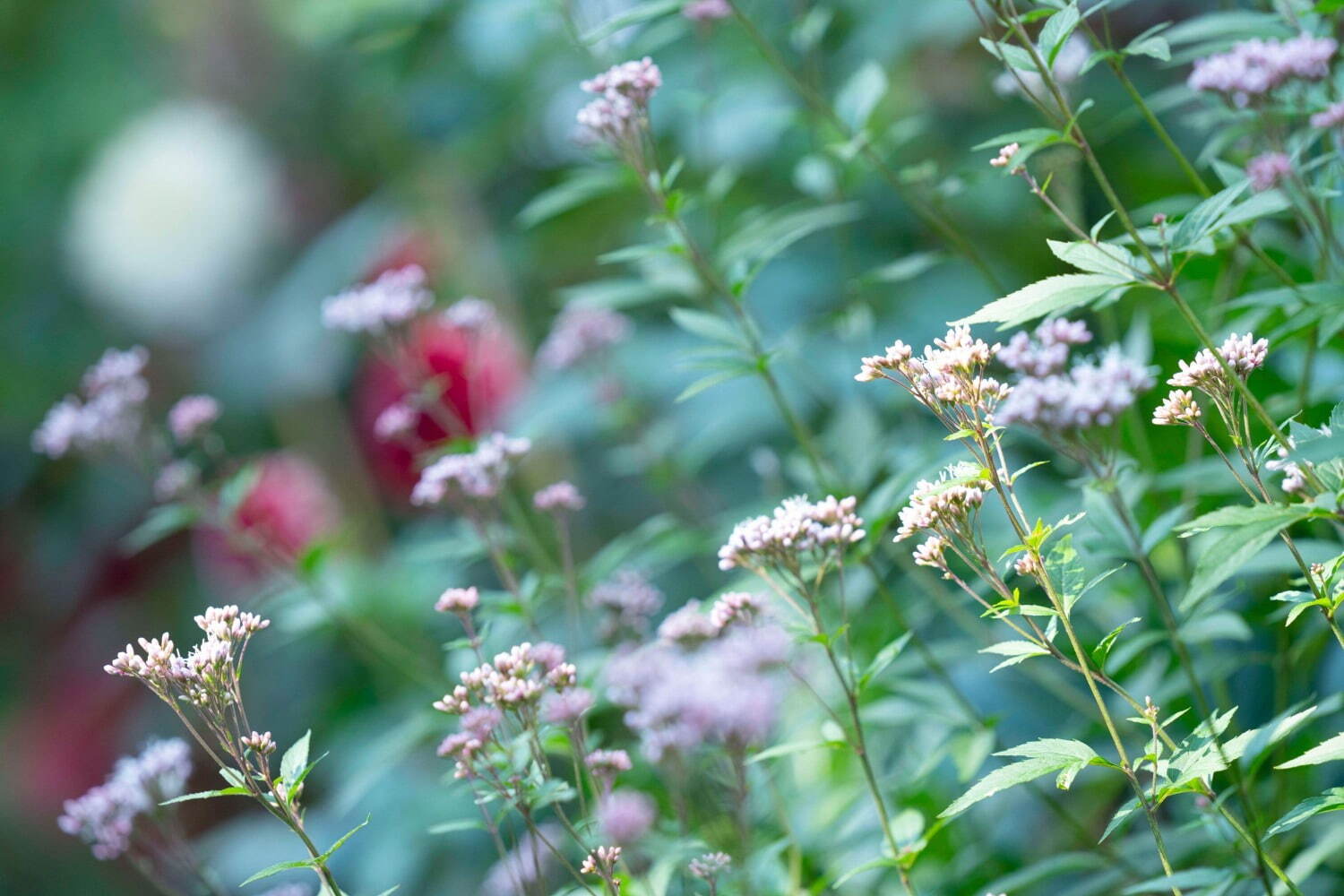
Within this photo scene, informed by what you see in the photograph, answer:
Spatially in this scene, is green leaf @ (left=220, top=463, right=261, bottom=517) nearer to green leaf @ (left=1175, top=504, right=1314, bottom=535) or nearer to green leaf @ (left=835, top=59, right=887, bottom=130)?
green leaf @ (left=835, top=59, right=887, bottom=130)

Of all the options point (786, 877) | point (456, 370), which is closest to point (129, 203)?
point (456, 370)

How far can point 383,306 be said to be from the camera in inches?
29.4

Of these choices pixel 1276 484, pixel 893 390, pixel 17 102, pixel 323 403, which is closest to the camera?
pixel 1276 484

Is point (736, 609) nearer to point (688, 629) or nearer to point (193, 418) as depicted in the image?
point (688, 629)

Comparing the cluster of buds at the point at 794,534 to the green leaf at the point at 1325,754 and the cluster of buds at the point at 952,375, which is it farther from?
the green leaf at the point at 1325,754

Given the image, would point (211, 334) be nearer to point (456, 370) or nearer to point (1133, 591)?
point (456, 370)

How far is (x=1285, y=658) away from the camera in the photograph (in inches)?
25.9

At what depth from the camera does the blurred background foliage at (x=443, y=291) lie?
809mm

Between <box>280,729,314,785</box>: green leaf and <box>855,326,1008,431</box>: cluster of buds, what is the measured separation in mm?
277

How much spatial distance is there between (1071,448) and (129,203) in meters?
1.80

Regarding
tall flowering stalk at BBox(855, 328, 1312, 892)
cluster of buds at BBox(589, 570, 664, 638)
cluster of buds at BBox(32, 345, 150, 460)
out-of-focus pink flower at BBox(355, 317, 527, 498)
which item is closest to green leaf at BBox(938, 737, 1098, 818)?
tall flowering stalk at BBox(855, 328, 1312, 892)

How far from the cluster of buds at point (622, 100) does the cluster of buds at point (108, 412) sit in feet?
1.45

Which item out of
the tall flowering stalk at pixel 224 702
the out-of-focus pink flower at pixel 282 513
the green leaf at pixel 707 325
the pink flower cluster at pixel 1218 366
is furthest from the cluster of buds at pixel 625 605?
the out-of-focus pink flower at pixel 282 513

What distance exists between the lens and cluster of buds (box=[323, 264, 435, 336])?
29.5 inches
